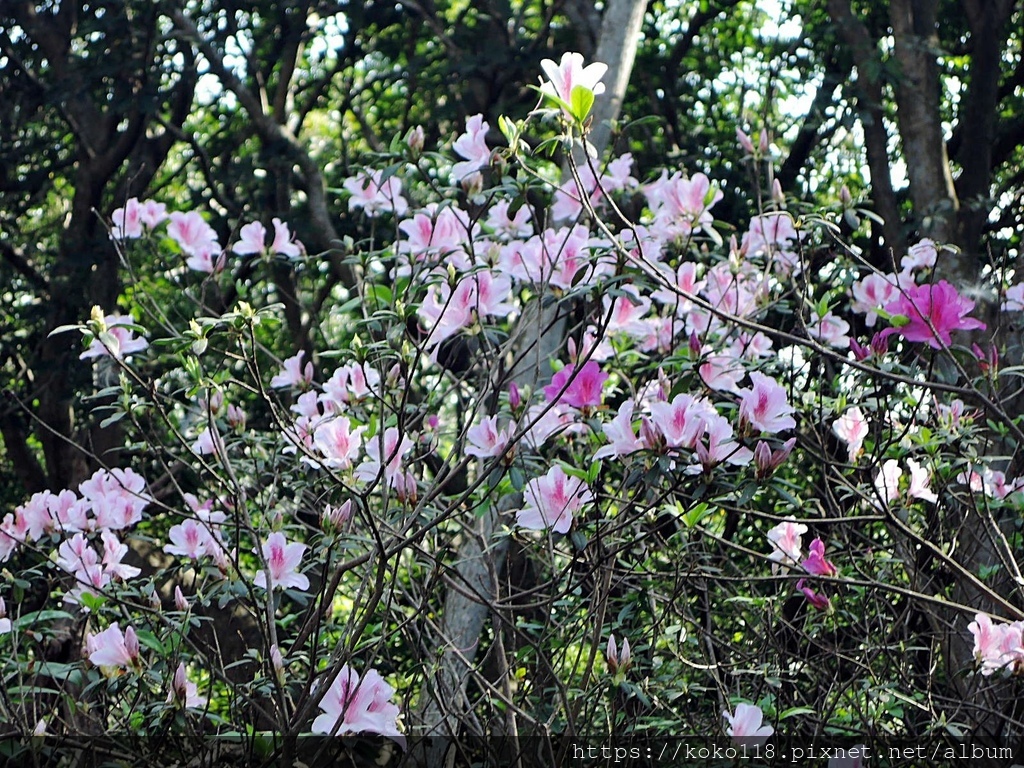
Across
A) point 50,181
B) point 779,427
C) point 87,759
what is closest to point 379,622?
point 87,759

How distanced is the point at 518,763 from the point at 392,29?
17.8 feet

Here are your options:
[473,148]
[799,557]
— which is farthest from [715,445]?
[473,148]

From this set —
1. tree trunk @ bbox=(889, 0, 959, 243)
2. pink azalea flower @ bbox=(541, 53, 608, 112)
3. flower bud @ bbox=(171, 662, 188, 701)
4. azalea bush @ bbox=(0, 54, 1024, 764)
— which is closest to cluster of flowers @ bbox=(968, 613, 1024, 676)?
azalea bush @ bbox=(0, 54, 1024, 764)

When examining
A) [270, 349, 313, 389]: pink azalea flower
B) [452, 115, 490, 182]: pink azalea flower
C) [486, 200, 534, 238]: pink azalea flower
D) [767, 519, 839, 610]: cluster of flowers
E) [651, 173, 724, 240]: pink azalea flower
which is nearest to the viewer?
[767, 519, 839, 610]: cluster of flowers

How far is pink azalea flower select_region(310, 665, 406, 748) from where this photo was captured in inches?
78.5

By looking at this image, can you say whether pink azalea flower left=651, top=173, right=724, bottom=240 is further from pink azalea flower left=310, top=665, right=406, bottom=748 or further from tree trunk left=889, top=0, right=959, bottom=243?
tree trunk left=889, top=0, right=959, bottom=243

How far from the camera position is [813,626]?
3170 millimetres

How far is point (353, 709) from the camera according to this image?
6.57 feet

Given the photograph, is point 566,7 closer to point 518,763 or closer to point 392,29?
point 392,29

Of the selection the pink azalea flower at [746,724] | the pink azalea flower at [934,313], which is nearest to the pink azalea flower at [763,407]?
the pink azalea flower at [934,313]

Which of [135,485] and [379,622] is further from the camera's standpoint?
[379,622]

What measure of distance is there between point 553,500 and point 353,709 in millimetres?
497

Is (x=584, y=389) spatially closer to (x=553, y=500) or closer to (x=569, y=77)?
(x=553, y=500)

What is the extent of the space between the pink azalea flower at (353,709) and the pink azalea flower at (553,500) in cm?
39
